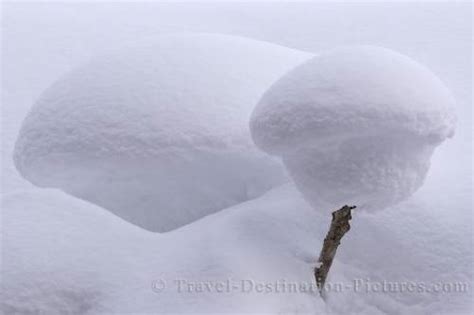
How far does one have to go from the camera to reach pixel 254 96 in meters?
2.91

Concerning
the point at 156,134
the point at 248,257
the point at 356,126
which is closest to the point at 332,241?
the point at 248,257

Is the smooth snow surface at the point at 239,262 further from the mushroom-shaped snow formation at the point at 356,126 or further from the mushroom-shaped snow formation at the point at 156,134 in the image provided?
the mushroom-shaped snow formation at the point at 356,126

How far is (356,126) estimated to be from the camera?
2037 millimetres

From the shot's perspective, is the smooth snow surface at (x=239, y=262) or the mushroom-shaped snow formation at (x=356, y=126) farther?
the smooth snow surface at (x=239, y=262)

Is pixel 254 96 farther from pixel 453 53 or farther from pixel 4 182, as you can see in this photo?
pixel 453 53

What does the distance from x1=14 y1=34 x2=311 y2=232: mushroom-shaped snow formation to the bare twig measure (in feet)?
1.79

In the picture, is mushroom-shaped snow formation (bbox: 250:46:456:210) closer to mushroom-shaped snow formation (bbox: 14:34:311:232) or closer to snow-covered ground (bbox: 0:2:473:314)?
snow-covered ground (bbox: 0:2:473:314)

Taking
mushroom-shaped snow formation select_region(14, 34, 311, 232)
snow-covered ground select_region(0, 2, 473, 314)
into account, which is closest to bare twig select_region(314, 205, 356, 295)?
snow-covered ground select_region(0, 2, 473, 314)

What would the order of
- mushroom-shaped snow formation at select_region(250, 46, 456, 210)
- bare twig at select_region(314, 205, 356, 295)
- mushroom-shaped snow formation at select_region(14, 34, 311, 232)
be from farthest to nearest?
mushroom-shaped snow formation at select_region(14, 34, 311, 232)
bare twig at select_region(314, 205, 356, 295)
mushroom-shaped snow formation at select_region(250, 46, 456, 210)

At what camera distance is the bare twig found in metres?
2.41

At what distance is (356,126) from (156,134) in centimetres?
105

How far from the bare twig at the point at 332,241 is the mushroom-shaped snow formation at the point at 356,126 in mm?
132

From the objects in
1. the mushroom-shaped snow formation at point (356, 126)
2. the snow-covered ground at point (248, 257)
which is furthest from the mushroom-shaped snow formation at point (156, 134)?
the mushroom-shaped snow formation at point (356, 126)

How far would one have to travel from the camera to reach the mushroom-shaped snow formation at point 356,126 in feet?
6.75
